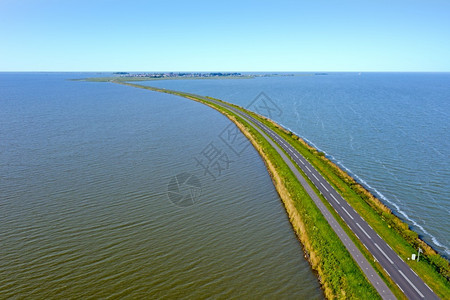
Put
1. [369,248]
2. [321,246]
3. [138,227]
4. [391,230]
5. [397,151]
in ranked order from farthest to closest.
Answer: [397,151] → [138,227] → [391,230] → [321,246] → [369,248]

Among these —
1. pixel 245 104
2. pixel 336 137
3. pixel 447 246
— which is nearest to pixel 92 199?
pixel 447 246

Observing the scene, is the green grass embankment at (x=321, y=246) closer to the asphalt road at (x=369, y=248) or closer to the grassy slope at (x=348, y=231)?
the grassy slope at (x=348, y=231)

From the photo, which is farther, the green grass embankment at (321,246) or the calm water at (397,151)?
the calm water at (397,151)

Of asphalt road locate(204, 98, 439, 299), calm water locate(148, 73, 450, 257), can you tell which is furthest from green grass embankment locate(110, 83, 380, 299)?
calm water locate(148, 73, 450, 257)

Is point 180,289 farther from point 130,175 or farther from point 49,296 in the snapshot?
point 130,175

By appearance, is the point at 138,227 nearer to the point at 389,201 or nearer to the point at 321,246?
the point at 321,246

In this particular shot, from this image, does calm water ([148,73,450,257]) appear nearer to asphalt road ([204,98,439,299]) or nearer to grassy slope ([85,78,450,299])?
grassy slope ([85,78,450,299])

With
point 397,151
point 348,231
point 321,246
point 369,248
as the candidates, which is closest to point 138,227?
point 321,246

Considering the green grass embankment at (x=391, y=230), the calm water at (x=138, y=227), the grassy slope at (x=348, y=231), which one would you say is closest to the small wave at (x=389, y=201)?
the green grass embankment at (x=391, y=230)
